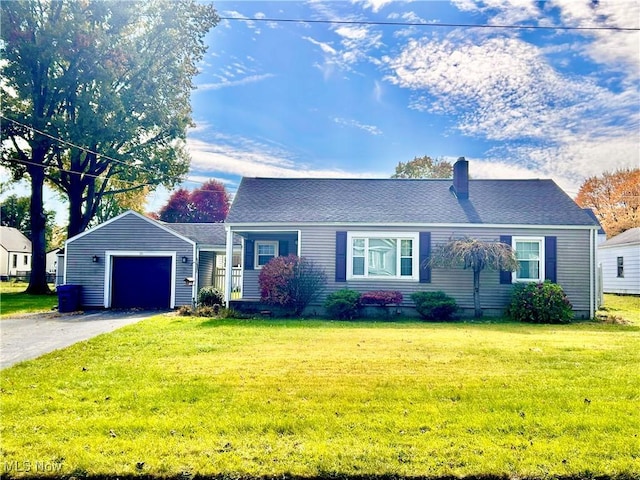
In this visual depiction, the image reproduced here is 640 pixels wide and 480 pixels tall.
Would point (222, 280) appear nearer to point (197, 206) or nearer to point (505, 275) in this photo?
point (505, 275)

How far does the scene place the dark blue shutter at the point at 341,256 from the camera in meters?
14.7

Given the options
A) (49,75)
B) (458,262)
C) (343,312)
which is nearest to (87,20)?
(49,75)

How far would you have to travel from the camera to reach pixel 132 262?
17578 mm

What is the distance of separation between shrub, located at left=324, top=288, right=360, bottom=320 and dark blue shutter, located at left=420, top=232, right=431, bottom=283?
2.41 m

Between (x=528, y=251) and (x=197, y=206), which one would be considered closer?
(x=528, y=251)

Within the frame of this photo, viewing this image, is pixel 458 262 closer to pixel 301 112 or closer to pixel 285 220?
pixel 285 220

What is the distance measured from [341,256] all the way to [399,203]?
3164 mm

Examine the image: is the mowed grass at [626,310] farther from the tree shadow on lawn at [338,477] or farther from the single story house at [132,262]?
the single story house at [132,262]

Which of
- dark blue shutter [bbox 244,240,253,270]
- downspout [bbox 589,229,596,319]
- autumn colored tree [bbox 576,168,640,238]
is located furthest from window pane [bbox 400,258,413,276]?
autumn colored tree [bbox 576,168,640,238]

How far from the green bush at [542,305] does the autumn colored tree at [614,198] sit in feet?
87.7

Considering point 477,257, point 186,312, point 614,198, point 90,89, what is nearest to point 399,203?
point 477,257

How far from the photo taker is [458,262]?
13.8 meters

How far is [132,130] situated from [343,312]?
18.2 m

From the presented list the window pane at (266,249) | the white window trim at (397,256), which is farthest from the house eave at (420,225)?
the window pane at (266,249)
